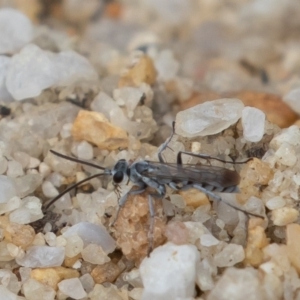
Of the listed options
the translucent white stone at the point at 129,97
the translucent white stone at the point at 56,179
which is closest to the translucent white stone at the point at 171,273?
the translucent white stone at the point at 56,179

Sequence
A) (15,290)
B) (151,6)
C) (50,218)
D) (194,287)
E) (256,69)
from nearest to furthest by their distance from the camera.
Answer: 1. (194,287)
2. (15,290)
3. (50,218)
4. (256,69)
5. (151,6)

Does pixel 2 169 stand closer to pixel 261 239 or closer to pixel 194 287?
pixel 194 287

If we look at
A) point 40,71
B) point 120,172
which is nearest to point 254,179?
point 120,172

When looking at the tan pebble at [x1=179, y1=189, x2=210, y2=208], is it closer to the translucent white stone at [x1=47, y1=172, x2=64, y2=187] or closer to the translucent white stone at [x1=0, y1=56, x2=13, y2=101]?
the translucent white stone at [x1=47, y1=172, x2=64, y2=187]

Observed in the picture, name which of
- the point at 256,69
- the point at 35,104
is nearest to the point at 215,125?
the point at 35,104

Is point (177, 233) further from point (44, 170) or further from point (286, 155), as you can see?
point (44, 170)

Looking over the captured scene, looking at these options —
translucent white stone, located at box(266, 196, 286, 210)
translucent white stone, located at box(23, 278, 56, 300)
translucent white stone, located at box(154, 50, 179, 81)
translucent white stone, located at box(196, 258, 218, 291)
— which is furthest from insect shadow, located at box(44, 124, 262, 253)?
translucent white stone, located at box(154, 50, 179, 81)
